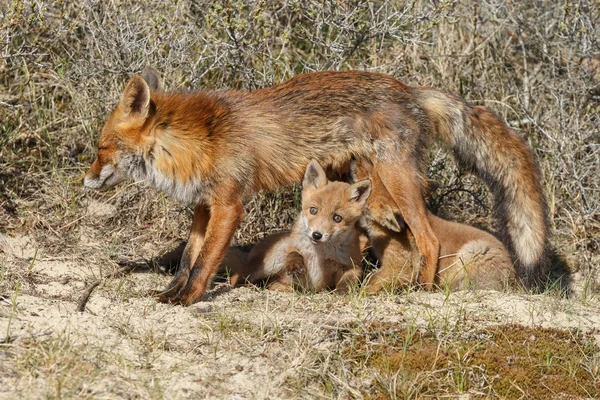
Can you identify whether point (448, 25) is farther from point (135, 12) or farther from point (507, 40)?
point (135, 12)

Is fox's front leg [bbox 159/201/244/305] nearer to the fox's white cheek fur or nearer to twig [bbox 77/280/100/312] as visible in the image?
twig [bbox 77/280/100/312]

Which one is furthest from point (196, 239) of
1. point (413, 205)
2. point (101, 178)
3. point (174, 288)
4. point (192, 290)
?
point (413, 205)

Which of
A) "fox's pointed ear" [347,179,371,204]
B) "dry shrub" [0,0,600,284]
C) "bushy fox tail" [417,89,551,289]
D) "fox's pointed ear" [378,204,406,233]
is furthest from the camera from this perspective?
"dry shrub" [0,0,600,284]

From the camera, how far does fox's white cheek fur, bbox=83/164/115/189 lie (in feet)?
17.3

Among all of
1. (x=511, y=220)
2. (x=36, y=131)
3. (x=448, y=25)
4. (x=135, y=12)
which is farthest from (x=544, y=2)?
(x=36, y=131)

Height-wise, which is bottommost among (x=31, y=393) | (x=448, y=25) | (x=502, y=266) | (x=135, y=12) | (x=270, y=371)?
(x=502, y=266)

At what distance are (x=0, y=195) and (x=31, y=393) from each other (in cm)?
344

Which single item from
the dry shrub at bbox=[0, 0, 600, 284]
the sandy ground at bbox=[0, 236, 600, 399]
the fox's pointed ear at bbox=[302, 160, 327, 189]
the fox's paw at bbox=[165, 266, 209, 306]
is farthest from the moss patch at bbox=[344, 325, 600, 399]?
the dry shrub at bbox=[0, 0, 600, 284]

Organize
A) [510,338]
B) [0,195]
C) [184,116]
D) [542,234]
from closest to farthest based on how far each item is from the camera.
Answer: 1. [510,338]
2. [184,116]
3. [542,234]
4. [0,195]

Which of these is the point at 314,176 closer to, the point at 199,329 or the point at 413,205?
the point at 413,205

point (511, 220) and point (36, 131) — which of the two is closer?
point (511, 220)

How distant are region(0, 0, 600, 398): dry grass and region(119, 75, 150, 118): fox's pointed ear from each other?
1.20 metres

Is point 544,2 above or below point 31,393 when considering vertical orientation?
above

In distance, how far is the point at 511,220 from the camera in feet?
19.9
